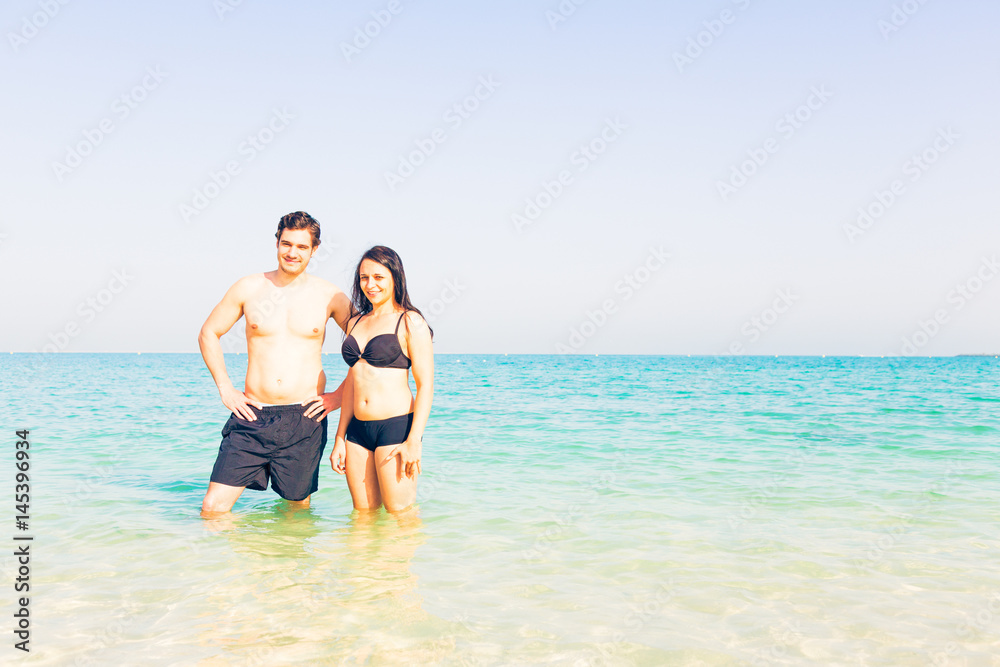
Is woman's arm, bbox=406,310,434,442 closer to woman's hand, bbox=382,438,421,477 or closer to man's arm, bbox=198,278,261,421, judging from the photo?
woman's hand, bbox=382,438,421,477

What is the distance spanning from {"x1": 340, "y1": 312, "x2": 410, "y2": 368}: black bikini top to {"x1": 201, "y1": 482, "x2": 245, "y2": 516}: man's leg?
146cm

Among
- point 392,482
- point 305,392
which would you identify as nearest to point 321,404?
point 305,392

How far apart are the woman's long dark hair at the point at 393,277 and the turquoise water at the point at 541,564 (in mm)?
1708

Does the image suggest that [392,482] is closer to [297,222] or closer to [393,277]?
[393,277]

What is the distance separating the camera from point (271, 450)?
500cm

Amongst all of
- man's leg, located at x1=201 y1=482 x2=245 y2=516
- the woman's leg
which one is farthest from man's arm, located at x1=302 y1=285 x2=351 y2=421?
man's leg, located at x1=201 y1=482 x2=245 y2=516

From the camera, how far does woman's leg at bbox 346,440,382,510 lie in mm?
4930

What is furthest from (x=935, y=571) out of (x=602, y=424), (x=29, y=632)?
(x=602, y=424)

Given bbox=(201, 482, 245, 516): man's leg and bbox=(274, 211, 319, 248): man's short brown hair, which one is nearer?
bbox=(274, 211, 319, 248): man's short brown hair

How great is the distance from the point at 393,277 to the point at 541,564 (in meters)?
2.18

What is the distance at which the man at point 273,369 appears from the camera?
4.95 m

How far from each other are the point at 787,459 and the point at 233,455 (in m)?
6.92

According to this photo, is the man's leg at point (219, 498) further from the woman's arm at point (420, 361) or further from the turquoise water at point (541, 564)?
the woman's arm at point (420, 361)

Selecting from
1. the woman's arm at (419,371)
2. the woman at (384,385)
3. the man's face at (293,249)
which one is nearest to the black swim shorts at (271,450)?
the woman at (384,385)
